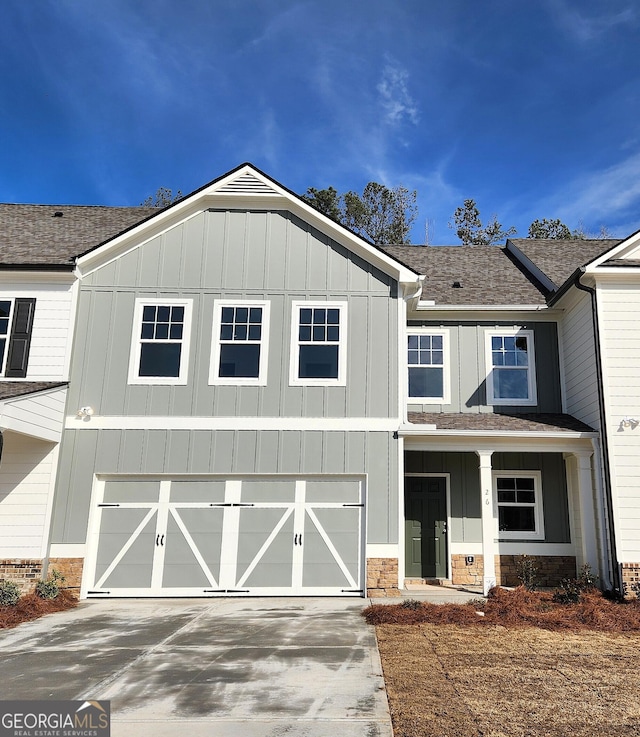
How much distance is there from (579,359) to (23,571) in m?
11.1

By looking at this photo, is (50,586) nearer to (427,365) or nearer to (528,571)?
(427,365)

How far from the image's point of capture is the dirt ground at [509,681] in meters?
4.27

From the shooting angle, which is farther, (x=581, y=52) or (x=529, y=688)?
(x=581, y=52)

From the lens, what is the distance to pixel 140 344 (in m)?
10.8

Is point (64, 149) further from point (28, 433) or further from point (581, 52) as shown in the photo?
point (581, 52)

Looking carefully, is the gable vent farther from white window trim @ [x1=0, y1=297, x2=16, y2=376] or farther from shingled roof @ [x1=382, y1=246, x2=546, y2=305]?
white window trim @ [x1=0, y1=297, x2=16, y2=376]

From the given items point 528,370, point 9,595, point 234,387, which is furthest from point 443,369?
point 9,595

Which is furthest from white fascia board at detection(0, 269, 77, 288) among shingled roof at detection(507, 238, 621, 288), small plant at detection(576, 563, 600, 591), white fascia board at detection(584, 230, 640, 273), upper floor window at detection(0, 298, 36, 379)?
small plant at detection(576, 563, 600, 591)

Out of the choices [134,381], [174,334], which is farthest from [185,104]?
[134,381]

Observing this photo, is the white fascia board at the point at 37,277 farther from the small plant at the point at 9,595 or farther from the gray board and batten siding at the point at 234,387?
the small plant at the point at 9,595

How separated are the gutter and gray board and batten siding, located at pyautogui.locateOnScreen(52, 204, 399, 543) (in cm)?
374

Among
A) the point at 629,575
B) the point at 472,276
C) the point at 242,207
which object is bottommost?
the point at 629,575

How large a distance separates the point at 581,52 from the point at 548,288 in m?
5.45

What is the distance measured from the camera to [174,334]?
1091 centimetres
